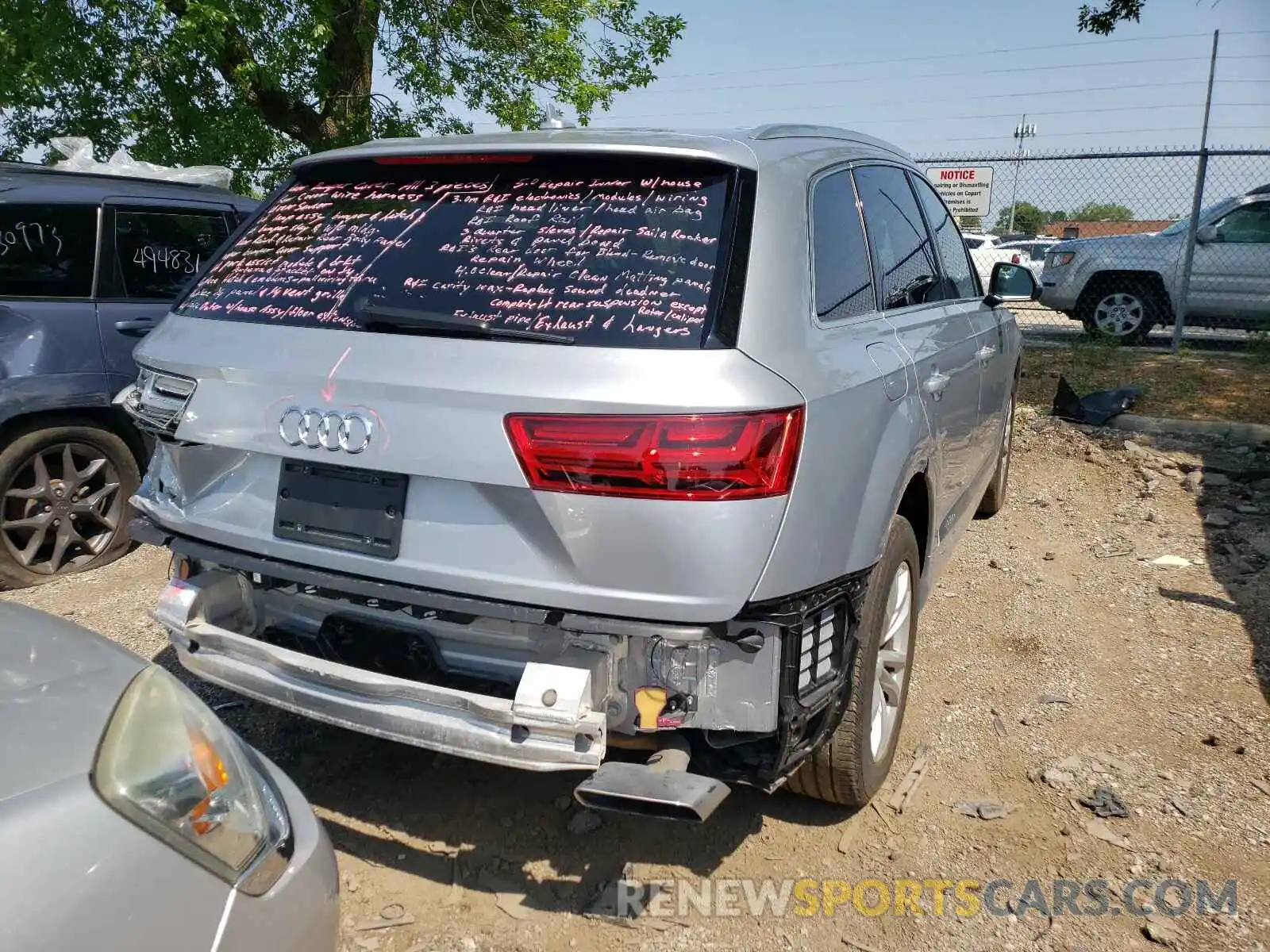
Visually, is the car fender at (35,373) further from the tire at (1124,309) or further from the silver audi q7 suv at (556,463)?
the tire at (1124,309)

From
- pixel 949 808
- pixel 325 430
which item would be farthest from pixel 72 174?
pixel 949 808

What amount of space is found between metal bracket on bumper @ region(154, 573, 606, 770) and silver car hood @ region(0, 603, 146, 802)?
21.6 inches

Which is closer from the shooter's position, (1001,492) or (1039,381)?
(1001,492)

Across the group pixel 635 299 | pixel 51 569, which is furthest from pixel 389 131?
pixel 635 299

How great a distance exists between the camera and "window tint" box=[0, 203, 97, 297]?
14.8 feet

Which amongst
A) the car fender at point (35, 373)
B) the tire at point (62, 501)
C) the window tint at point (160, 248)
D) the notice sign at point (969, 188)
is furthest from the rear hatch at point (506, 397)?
the notice sign at point (969, 188)

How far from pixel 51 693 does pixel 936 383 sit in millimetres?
2525

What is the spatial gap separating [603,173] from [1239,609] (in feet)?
11.9

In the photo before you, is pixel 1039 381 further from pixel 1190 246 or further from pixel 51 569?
pixel 51 569

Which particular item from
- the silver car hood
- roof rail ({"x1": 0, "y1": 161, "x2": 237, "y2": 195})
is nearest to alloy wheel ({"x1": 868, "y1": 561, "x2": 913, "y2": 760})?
the silver car hood

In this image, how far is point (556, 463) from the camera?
212 centimetres

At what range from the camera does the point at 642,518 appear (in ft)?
6.89

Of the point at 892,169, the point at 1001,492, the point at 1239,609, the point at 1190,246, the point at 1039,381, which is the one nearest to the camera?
the point at 892,169

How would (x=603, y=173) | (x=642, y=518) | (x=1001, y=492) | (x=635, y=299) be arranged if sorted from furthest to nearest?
(x=1001, y=492)
(x=603, y=173)
(x=635, y=299)
(x=642, y=518)
